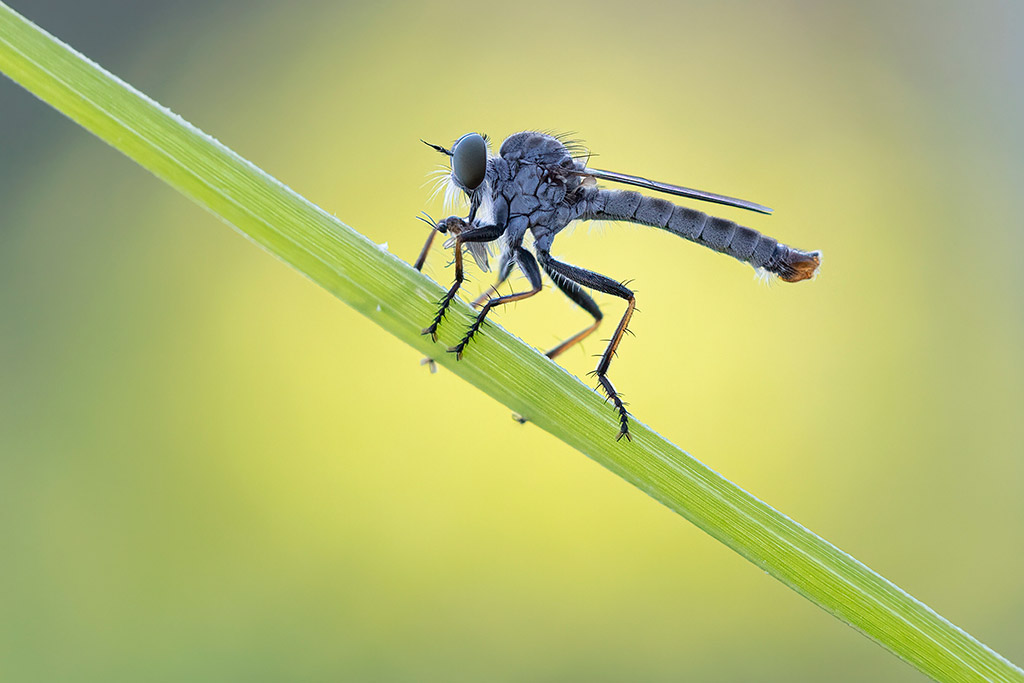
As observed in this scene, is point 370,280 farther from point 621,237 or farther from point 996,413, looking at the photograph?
point 996,413

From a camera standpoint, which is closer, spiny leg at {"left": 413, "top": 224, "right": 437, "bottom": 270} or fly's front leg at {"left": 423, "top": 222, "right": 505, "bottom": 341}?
fly's front leg at {"left": 423, "top": 222, "right": 505, "bottom": 341}

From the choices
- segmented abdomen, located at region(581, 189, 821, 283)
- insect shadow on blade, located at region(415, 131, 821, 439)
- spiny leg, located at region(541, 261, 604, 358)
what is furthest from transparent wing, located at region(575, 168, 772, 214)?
spiny leg, located at region(541, 261, 604, 358)

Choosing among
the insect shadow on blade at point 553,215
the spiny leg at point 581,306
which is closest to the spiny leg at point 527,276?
the insect shadow on blade at point 553,215

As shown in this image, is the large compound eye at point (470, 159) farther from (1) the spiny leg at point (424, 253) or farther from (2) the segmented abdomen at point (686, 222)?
(2) the segmented abdomen at point (686, 222)

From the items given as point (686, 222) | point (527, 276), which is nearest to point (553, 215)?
point (527, 276)

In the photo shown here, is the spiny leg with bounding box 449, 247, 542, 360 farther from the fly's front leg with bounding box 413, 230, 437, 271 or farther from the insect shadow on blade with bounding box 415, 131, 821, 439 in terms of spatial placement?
the fly's front leg with bounding box 413, 230, 437, 271

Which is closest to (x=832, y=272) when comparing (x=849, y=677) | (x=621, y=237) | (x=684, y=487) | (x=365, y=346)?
(x=621, y=237)

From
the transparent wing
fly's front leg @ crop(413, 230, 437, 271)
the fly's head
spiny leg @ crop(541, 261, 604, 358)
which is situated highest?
the transparent wing
